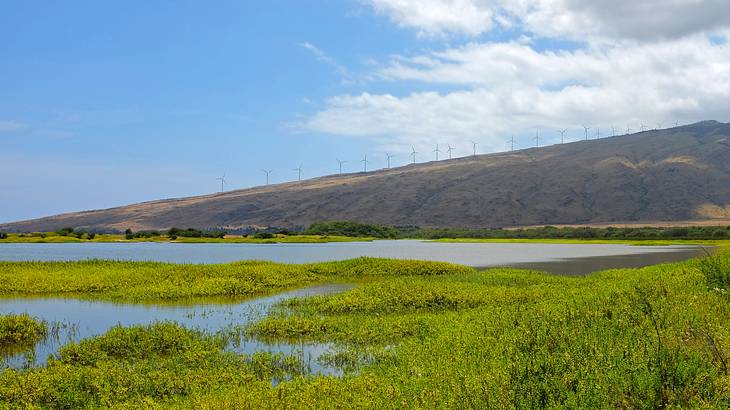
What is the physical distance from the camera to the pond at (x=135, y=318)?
1917 centimetres

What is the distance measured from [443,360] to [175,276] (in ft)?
103

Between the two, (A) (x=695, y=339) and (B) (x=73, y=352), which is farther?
(B) (x=73, y=352)

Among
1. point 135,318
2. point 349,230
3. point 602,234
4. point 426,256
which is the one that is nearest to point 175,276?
point 135,318

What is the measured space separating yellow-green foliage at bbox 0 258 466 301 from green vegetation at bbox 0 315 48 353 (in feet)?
34.3

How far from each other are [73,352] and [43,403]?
4.88 meters

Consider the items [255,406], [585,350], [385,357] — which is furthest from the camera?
[385,357]

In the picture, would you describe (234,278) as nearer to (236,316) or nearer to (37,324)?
(236,316)

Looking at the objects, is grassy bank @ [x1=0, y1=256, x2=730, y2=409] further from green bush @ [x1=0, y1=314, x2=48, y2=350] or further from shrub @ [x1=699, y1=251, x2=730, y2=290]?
green bush @ [x1=0, y1=314, x2=48, y2=350]

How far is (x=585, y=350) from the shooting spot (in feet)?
42.9

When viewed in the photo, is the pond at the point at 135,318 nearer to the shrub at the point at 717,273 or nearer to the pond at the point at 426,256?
the shrub at the point at 717,273

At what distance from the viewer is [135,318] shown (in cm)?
2620

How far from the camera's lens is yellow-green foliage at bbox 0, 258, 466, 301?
36.7 meters

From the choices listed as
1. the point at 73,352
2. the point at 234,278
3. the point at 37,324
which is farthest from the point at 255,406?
the point at 234,278

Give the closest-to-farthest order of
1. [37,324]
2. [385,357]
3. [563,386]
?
1. [563,386]
2. [385,357]
3. [37,324]
